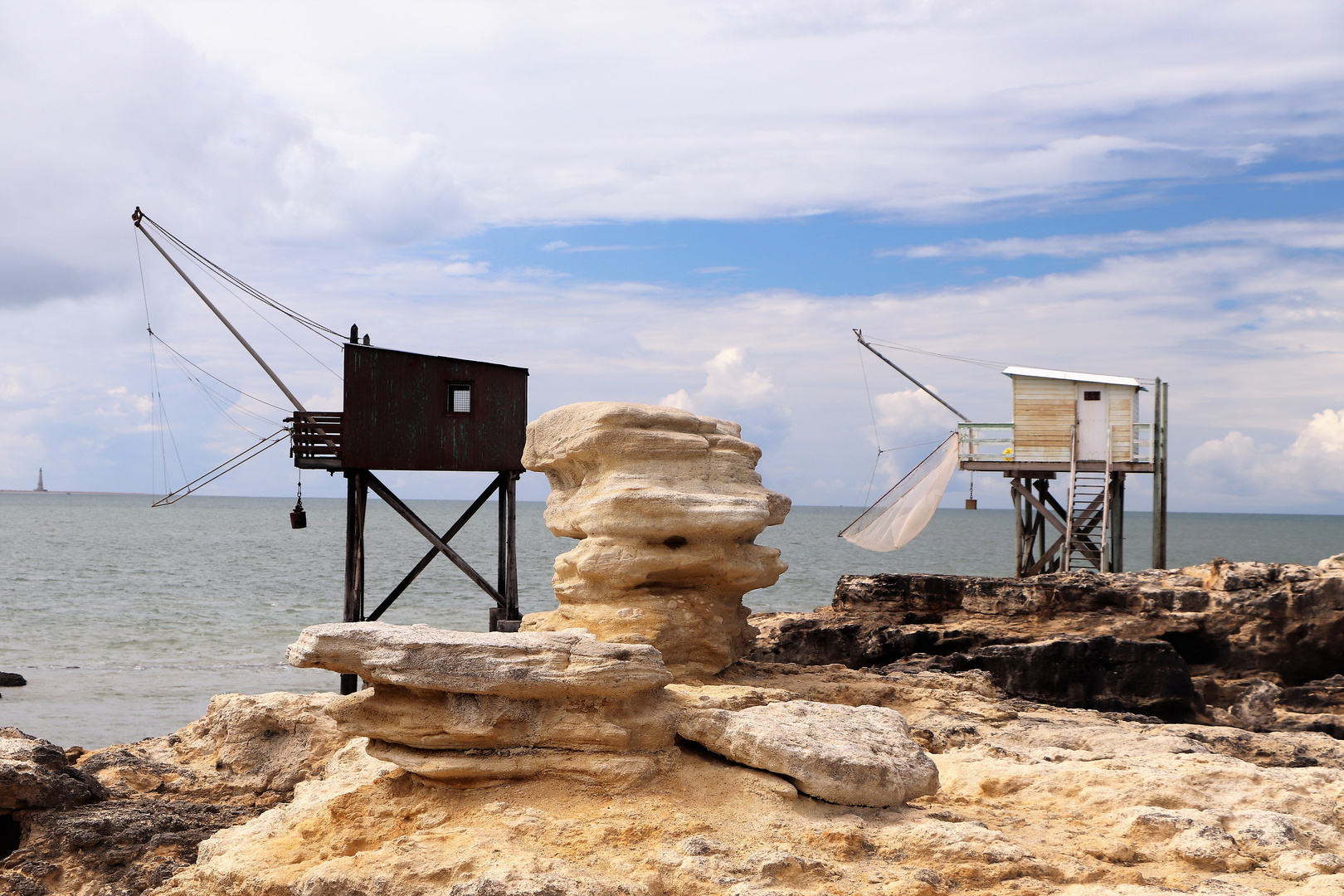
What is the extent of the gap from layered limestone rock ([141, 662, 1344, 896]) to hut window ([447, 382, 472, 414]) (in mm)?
10519

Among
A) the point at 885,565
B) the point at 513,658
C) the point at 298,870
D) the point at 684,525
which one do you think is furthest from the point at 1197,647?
the point at 885,565

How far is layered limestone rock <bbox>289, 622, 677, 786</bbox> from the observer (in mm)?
6238

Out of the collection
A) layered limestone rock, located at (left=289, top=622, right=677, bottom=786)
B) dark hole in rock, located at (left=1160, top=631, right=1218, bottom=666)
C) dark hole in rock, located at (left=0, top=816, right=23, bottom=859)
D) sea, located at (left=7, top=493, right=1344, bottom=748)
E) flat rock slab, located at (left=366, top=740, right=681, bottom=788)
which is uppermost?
layered limestone rock, located at (left=289, top=622, right=677, bottom=786)

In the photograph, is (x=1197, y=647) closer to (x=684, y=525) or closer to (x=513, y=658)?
(x=684, y=525)

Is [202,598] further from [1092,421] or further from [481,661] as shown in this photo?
[481,661]

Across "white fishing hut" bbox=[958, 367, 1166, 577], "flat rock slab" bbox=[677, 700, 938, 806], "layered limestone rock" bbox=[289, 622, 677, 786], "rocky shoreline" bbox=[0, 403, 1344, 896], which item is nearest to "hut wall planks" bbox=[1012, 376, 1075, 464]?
"white fishing hut" bbox=[958, 367, 1166, 577]

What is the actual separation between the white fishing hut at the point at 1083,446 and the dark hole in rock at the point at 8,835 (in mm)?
18721

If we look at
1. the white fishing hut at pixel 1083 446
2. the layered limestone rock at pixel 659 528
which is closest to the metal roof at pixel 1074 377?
the white fishing hut at pixel 1083 446

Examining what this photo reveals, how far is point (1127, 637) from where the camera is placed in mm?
12602

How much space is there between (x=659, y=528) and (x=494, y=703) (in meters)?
3.51

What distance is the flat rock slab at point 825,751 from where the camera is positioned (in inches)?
245

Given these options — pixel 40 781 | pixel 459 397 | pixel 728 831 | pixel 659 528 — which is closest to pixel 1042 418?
pixel 459 397

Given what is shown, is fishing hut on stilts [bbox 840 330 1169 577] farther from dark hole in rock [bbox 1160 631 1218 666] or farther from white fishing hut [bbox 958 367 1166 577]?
dark hole in rock [bbox 1160 631 1218 666]

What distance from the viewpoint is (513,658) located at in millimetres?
6301
